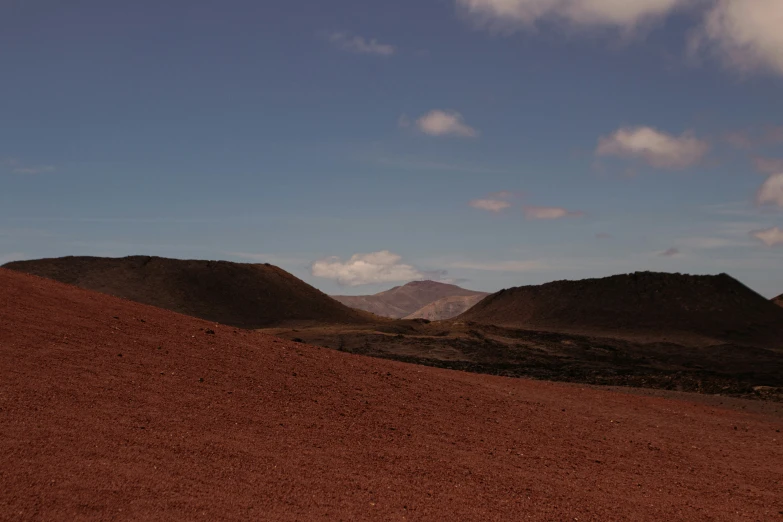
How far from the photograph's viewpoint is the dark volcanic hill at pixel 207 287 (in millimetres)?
63562

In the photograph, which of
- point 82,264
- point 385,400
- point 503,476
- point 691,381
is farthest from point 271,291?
point 503,476

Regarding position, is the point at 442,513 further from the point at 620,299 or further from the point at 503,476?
the point at 620,299

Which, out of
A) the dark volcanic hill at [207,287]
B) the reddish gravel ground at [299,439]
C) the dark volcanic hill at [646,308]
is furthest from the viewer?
the dark volcanic hill at [207,287]

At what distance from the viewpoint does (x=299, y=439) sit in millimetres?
13781

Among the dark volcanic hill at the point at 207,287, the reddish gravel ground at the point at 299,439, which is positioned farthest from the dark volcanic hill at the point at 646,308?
the reddish gravel ground at the point at 299,439

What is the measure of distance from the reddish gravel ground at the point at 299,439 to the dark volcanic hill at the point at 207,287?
41021 mm

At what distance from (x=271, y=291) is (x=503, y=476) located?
58998mm

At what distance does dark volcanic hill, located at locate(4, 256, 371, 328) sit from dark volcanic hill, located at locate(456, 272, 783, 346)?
17303 mm

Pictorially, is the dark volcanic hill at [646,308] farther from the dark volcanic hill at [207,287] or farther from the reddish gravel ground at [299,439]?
the reddish gravel ground at [299,439]

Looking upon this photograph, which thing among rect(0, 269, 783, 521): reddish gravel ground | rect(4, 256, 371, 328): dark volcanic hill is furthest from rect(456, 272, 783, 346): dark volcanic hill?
rect(0, 269, 783, 521): reddish gravel ground

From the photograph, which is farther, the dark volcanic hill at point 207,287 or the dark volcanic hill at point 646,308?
the dark volcanic hill at point 207,287

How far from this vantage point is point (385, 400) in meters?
17.7

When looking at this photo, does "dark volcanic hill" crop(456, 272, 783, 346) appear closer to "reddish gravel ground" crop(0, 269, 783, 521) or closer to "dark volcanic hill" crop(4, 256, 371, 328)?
"dark volcanic hill" crop(4, 256, 371, 328)

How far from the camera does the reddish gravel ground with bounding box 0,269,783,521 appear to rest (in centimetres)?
1062
